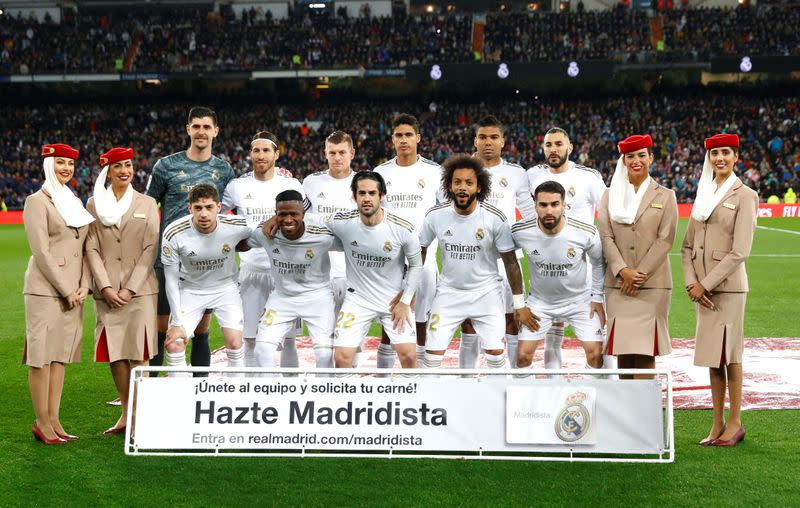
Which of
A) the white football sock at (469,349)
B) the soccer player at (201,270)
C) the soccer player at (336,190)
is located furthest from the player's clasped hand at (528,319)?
the soccer player at (201,270)

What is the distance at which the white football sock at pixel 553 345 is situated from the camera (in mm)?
7203

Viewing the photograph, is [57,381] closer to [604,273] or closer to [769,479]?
[604,273]

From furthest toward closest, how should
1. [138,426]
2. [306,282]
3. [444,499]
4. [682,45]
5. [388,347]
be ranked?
[682,45], [388,347], [306,282], [138,426], [444,499]

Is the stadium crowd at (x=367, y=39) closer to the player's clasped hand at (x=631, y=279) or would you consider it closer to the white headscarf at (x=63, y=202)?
the player's clasped hand at (x=631, y=279)

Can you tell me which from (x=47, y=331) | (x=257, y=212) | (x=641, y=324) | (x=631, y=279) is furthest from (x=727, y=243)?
(x=47, y=331)

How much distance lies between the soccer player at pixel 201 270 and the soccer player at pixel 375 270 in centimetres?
80

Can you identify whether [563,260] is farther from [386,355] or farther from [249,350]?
[249,350]

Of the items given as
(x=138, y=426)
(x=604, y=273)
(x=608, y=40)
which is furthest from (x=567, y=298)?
(x=608, y=40)

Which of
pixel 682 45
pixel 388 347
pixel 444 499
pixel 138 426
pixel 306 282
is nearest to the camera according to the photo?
pixel 444 499

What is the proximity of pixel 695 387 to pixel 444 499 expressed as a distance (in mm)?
3663

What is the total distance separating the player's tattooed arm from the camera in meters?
6.61

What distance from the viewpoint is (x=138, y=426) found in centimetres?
576

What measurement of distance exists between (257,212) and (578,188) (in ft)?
9.15

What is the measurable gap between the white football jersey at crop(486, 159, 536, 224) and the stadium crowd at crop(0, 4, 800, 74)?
33.8m
